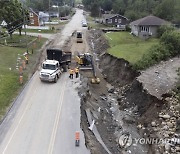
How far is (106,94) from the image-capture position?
3603cm

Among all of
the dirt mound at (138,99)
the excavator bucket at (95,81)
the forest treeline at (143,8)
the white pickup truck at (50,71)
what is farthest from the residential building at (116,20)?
the white pickup truck at (50,71)

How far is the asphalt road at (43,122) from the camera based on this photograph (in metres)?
20.6

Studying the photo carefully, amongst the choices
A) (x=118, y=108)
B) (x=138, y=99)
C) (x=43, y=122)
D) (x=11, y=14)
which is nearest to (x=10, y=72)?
(x=43, y=122)

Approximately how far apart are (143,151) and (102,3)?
120 meters

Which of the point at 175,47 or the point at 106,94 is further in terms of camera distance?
the point at 175,47

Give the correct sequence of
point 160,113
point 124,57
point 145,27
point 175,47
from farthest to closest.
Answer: point 145,27 < point 175,47 < point 124,57 < point 160,113

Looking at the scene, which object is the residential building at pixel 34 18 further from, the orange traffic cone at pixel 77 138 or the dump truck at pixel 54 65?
the orange traffic cone at pixel 77 138

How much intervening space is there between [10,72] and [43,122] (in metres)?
14.3

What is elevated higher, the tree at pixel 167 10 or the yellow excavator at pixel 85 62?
the tree at pixel 167 10

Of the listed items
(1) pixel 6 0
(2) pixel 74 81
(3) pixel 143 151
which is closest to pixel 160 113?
(3) pixel 143 151

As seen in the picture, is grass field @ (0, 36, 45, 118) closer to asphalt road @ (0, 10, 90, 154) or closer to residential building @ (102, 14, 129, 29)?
asphalt road @ (0, 10, 90, 154)

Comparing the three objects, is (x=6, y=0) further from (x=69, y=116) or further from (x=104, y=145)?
(x=104, y=145)

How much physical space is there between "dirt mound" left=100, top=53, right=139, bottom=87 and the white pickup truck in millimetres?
8412

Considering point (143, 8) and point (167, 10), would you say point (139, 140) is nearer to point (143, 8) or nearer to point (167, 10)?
point (167, 10)
